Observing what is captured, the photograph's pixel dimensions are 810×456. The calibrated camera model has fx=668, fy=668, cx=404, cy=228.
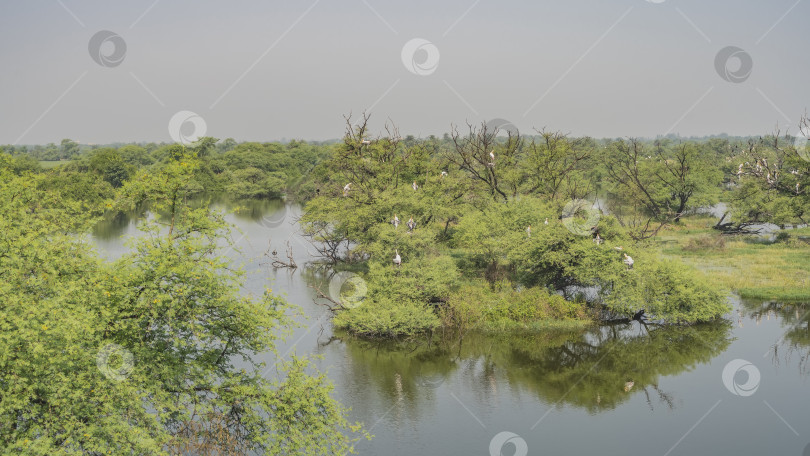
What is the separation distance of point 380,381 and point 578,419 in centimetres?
837

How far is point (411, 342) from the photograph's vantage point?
3359cm

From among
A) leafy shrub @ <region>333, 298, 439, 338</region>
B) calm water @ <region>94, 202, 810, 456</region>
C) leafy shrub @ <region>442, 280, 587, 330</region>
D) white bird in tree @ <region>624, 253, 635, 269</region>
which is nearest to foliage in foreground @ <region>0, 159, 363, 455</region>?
calm water @ <region>94, 202, 810, 456</region>

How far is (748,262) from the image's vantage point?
50.0 meters

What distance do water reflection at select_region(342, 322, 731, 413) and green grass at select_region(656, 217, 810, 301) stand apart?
832cm

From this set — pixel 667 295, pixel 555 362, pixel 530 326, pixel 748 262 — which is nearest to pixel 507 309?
pixel 530 326

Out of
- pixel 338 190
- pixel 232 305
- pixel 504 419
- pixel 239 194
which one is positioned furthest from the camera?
pixel 239 194

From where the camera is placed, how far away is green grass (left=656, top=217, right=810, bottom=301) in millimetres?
41672

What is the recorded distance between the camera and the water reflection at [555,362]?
90.9 feet

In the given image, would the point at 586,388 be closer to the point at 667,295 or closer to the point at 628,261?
the point at 628,261

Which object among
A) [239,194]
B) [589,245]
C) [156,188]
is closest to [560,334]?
[589,245]

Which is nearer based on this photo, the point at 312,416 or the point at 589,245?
the point at 312,416

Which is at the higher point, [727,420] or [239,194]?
[239,194]

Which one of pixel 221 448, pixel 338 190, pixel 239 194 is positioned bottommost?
pixel 221 448

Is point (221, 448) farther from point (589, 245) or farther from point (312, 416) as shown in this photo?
point (589, 245)
